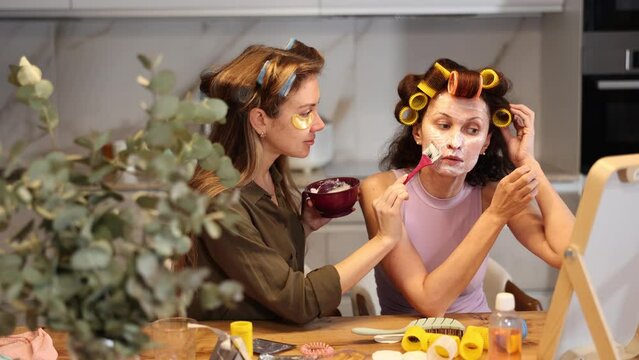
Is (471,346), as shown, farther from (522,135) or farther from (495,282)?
(495,282)

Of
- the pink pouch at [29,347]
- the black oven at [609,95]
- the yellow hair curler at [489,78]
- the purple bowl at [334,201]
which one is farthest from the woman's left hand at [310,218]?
the black oven at [609,95]

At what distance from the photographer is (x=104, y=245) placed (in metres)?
1.07

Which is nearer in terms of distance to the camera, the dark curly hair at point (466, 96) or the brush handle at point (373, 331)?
the brush handle at point (373, 331)

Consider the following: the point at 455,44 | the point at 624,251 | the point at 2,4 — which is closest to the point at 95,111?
the point at 2,4

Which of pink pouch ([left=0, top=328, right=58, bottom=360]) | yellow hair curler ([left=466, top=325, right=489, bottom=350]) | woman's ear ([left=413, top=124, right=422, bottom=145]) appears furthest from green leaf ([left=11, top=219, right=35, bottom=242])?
woman's ear ([left=413, top=124, right=422, bottom=145])

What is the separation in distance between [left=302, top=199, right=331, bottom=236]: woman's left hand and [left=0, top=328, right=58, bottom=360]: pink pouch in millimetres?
710

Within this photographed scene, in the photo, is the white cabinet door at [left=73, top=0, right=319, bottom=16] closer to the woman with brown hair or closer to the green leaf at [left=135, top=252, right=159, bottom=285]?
the woman with brown hair

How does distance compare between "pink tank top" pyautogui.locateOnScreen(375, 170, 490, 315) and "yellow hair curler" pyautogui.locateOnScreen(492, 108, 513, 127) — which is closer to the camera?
"yellow hair curler" pyautogui.locateOnScreen(492, 108, 513, 127)

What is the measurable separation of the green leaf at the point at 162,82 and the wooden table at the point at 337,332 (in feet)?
2.71

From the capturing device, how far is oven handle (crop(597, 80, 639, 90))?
353cm

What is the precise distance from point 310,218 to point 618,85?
67.3 inches

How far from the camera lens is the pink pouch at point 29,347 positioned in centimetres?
174

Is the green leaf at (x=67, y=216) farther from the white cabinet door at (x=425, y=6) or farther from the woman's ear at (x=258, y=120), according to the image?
the white cabinet door at (x=425, y=6)

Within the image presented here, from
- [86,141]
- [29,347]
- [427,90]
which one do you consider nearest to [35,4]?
[427,90]
